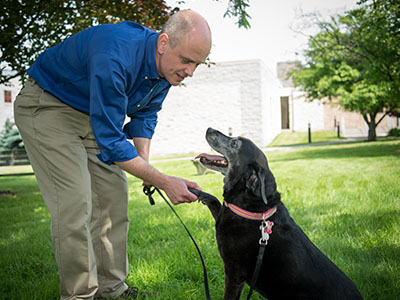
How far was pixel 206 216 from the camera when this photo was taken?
16.1ft

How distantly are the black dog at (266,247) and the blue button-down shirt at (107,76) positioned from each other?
775 mm

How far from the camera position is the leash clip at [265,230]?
2.30 metres

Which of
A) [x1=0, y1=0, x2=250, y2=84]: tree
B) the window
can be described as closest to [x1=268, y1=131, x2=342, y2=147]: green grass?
[x1=0, y1=0, x2=250, y2=84]: tree

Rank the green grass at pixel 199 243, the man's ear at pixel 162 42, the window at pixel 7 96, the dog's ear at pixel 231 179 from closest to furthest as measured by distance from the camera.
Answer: the man's ear at pixel 162 42 → the dog's ear at pixel 231 179 → the green grass at pixel 199 243 → the window at pixel 7 96

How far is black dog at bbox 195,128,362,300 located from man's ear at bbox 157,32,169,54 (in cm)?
91

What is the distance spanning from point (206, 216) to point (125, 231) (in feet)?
6.86

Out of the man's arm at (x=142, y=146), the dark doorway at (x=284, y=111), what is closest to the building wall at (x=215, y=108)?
the dark doorway at (x=284, y=111)

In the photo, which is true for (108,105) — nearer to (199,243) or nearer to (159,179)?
(159,179)

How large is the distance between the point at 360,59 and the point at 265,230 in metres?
15.2

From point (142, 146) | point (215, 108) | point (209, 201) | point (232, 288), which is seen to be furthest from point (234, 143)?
point (215, 108)

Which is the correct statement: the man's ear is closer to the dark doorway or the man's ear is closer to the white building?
the white building

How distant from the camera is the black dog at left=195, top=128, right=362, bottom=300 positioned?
224cm

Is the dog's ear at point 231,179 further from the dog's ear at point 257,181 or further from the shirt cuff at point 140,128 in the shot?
the shirt cuff at point 140,128

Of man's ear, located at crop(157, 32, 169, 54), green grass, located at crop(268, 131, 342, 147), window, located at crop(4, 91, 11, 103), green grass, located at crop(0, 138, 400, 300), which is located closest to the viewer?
man's ear, located at crop(157, 32, 169, 54)
